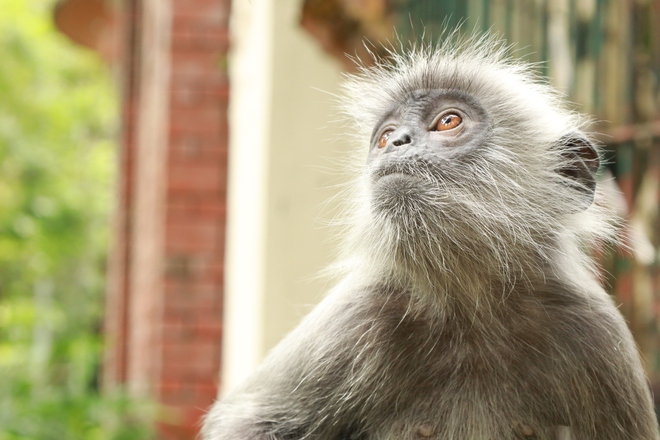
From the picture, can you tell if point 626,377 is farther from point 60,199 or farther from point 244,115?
point 60,199

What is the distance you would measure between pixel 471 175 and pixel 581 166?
1.46 feet

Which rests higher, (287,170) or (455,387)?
(287,170)

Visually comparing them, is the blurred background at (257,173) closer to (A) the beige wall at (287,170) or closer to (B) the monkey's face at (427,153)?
(A) the beige wall at (287,170)

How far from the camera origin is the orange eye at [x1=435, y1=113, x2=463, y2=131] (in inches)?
109

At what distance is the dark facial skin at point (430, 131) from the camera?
2725mm

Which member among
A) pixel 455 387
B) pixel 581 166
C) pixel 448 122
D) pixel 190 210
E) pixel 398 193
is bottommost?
pixel 455 387

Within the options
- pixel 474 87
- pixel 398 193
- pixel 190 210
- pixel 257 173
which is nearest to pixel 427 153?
pixel 398 193

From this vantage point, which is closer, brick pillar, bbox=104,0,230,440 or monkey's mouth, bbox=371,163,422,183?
monkey's mouth, bbox=371,163,422,183

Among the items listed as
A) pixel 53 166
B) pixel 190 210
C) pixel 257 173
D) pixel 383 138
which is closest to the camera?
pixel 383 138

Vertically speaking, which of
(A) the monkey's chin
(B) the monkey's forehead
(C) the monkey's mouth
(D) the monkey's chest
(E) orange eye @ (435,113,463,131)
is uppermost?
(B) the monkey's forehead

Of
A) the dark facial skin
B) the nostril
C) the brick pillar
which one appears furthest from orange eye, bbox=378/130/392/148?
the brick pillar

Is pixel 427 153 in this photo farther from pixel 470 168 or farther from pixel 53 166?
pixel 53 166

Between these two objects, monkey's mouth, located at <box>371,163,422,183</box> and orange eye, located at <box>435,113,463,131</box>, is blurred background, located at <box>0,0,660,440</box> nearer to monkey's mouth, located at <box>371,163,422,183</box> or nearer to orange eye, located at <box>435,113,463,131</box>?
monkey's mouth, located at <box>371,163,422,183</box>

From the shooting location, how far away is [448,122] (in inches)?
109
